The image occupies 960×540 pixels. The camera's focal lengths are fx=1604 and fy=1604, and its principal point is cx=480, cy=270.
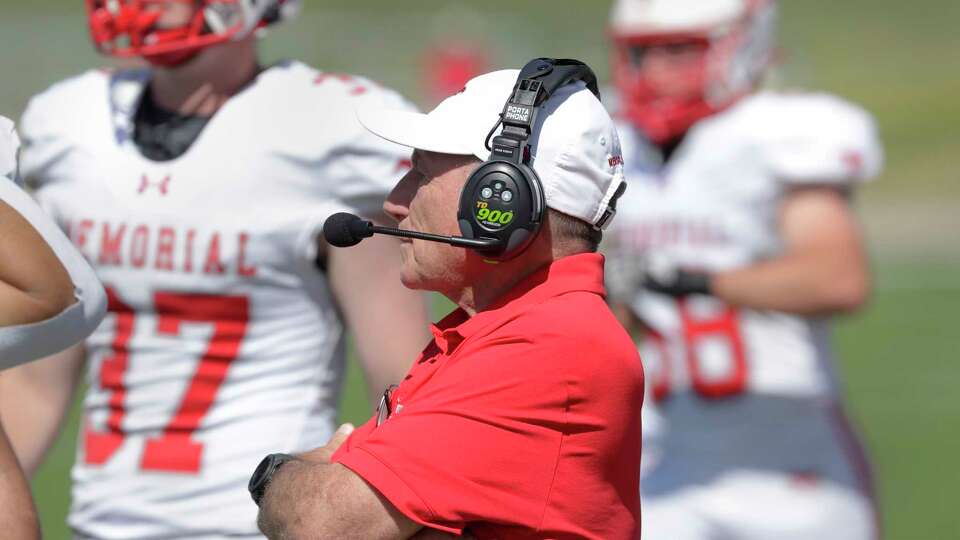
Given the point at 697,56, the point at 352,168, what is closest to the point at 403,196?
the point at 352,168

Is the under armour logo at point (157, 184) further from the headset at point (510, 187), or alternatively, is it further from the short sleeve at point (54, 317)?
the headset at point (510, 187)

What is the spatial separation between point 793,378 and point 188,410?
2.27m

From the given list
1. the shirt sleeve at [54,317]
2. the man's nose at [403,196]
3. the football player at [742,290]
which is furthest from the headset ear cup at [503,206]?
the football player at [742,290]

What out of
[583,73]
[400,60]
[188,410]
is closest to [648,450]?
[188,410]

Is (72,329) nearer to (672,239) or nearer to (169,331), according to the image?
(169,331)

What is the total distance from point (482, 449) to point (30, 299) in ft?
2.17

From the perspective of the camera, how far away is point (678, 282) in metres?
4.80

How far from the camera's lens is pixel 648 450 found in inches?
199

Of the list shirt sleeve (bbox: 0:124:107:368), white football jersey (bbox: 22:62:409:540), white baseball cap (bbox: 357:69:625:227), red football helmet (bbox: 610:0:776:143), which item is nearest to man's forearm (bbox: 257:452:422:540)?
shirt sleeve (bbox: 0:124:107:368)

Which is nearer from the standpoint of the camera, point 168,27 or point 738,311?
point 168,27

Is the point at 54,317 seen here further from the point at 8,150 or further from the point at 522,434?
the point at 522,434

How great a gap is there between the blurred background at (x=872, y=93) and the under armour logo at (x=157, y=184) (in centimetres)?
372

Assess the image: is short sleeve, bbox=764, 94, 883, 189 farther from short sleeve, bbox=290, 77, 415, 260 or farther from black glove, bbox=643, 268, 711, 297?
short sleeve, bbox=290, 77, 415, 260

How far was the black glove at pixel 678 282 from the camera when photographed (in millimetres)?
4777
